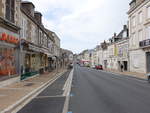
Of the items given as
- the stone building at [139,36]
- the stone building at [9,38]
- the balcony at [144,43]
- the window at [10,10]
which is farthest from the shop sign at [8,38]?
the stone building at [139,36]

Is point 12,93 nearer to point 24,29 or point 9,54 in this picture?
point 9,54

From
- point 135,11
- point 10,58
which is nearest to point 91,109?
point 10,58

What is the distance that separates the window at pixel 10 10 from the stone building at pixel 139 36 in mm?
21217

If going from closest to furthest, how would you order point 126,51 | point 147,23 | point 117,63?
point 147,23
point 126,51
point 117,63

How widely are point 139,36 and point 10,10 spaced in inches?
965

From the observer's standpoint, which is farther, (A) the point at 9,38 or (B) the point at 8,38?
(A) the point at 9,38

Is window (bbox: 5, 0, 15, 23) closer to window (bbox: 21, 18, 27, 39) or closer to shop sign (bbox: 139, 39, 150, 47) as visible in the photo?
window (bbox: 21, 18, 27, 39)

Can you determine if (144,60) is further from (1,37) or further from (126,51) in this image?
(1,37)

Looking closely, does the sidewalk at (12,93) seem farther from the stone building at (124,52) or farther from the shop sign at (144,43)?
the stone building at (124,52)

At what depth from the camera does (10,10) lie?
13719mm

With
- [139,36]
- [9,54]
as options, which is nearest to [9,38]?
[9,54]

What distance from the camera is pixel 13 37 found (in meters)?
14.1

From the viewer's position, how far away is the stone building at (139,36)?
28250mm

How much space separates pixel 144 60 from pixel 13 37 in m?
22.9
